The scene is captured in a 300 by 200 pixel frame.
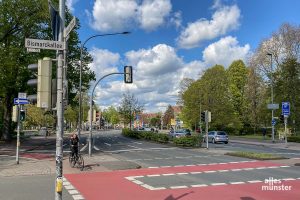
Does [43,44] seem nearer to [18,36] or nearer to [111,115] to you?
[18,36]

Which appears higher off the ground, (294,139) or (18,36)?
(18,36)

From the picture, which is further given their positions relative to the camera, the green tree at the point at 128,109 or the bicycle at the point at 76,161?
the green tree at the point at 128,109

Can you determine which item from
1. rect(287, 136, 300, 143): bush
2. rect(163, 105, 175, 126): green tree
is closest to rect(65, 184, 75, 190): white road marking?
rect(287, 136, 300, 143): bush

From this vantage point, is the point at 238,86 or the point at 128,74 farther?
the point at 238,86

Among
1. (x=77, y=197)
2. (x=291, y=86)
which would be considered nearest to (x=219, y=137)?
(x=291, y=86)

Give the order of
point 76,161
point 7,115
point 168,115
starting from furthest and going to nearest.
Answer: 1. point 168,115
2. point 7,115
3. point 76,161

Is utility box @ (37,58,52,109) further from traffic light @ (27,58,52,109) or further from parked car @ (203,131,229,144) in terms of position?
parked car @ (203,131,229,144)

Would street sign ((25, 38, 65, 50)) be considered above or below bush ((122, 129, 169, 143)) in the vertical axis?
above

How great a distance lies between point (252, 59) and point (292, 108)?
55.1 feet

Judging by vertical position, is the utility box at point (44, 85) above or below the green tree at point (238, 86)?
below

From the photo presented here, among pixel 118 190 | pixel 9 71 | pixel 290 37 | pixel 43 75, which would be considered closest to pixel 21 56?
pixel 9 71

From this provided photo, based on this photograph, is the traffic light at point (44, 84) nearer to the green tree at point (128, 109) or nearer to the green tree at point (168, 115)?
the green tree at point (128, 109)

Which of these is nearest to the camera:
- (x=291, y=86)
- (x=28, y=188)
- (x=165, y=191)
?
(x=165, y=191)

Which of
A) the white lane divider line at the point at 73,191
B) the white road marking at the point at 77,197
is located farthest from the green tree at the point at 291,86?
the white road marking at the point at 77,197
